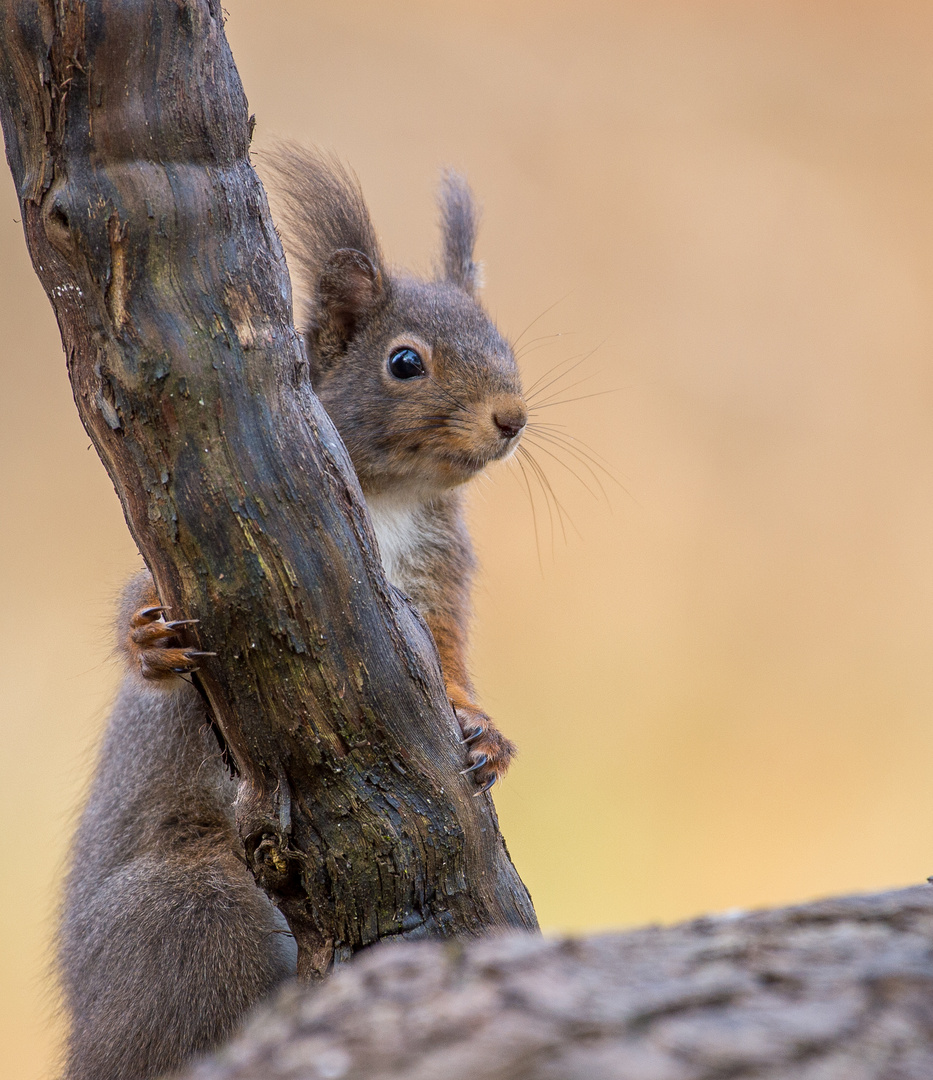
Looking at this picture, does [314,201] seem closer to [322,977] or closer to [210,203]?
[210,203]

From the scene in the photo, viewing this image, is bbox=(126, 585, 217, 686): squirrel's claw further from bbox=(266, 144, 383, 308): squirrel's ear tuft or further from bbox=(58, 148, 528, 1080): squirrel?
bbox=(266, 144, 383, 308): squirrel's ear tuft

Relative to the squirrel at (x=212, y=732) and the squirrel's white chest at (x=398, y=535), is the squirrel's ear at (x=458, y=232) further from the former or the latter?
the squirrel's white chest at (x=398, y=535)

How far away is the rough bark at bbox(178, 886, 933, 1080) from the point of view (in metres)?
0.72

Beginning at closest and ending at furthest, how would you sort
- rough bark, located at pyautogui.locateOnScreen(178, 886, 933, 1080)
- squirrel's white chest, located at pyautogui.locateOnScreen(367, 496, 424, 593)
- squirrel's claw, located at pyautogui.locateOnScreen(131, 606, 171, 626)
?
1. rough bark, located at pyautogui.locateOnScreen(178, 886, 933, 1080)
2. squirrel's claw, located at pyautogui.locateOnScreen(131, 606, 171, 626)
3. squirrel's white chest, located at pyautogui.locateOnScreen(367, 496, 424, 593)

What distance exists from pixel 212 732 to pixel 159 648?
0.25 metres

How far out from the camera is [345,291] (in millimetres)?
2148

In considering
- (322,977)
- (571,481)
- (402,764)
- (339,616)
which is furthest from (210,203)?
(571,481)

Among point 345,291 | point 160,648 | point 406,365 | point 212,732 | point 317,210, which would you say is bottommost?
point 212,732

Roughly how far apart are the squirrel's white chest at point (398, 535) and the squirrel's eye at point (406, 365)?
242mm

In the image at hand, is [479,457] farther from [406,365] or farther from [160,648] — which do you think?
[160,648]

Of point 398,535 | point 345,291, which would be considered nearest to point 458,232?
point 345,291

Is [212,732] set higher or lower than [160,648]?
lower

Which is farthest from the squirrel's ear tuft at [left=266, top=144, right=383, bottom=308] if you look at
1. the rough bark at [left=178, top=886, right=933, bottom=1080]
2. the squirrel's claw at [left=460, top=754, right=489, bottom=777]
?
the rough bark at [left=178, top=886, right=933, bottom=1080]

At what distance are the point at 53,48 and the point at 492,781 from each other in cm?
110
